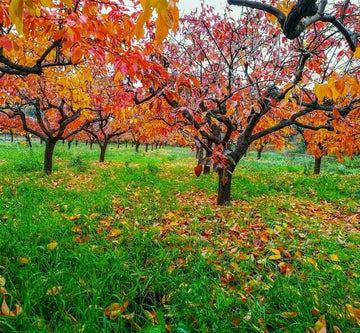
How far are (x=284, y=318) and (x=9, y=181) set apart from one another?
873 centimetres

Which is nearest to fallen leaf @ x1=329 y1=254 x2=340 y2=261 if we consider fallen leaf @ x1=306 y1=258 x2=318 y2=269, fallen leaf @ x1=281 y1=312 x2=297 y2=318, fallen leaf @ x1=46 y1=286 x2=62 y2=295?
fallen leaf @ x1=306 y1=258 x2=318 y2=269

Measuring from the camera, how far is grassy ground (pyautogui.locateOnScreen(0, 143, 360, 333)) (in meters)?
2.30

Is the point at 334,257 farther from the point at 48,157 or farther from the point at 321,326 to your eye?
the point at 48,157

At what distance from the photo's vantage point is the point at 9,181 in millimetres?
7934

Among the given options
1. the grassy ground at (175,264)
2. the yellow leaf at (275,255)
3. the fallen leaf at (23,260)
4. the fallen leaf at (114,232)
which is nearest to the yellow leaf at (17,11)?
the grassy ground at (175,264)

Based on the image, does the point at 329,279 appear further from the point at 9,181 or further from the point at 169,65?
the point at 9,181

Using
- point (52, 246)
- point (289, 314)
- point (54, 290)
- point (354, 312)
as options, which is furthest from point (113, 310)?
point (354, 312)

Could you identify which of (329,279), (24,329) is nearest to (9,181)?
(24,329)

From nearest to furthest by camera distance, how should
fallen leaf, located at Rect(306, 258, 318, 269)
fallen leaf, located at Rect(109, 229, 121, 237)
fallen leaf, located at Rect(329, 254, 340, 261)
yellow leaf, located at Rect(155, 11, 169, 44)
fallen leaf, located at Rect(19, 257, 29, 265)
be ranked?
yellow leaf, located at Rect(155, 11, 169, 44)
fallen leaf, located at Rect(19, 257, 29, 265)
fallen leaf, located at Rect(306, 258, 318, 269)
fallen leaf, located at Rect(329, 254, 340, 261)
fallen leaf, located at Rect(109, 229, 121, 237)

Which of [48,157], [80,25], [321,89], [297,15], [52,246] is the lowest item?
[52,246]

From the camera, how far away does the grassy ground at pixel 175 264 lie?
7.54ft

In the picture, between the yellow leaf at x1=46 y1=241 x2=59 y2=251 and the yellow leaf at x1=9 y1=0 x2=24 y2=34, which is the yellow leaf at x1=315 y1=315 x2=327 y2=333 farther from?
the yellow leaf at x1=46 y1=241 x2=59 y2=251

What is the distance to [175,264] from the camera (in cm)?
341

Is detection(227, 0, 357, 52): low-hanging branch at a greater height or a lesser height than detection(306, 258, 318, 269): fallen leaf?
greater
